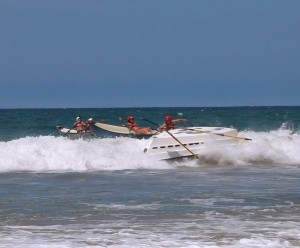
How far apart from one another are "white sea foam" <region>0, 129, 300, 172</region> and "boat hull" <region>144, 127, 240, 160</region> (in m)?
0.18

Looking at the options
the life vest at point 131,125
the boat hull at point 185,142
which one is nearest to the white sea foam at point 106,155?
the boat hull at point 185,142

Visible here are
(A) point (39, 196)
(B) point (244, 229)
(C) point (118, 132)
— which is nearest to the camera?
(B) point (244, 229)

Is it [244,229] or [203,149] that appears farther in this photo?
[203,149]

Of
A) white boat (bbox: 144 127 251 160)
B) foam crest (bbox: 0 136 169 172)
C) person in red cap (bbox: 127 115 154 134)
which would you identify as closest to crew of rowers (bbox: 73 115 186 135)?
person in red cap (bbox: 127 115 154 134)

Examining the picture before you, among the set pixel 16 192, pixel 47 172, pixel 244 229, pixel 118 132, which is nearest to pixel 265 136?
pixel 118 132

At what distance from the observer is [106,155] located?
23703 millimetres

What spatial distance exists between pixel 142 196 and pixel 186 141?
8.12 m

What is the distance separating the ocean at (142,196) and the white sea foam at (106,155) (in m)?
0.03

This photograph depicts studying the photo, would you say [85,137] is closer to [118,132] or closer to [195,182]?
[118,132]

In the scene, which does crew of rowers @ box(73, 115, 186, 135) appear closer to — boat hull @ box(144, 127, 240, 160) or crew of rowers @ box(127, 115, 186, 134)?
crew of rowers @ box(127, 115, 186, 134)

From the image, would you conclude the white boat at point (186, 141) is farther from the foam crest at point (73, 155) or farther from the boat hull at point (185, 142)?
the foam crest at point (73, 155)

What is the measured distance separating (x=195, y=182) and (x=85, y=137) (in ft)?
34.2

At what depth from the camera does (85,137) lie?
2736 centimetres

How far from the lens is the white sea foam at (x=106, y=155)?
22.3 meters
